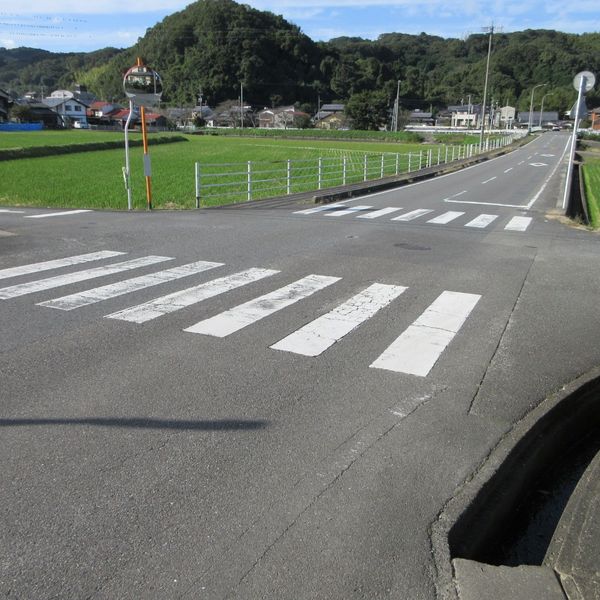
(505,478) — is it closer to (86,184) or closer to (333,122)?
(86,184)

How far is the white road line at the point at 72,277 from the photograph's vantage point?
659 cm

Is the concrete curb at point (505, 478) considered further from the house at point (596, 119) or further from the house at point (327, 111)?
the house at point (596, 119)

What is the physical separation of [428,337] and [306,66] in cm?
15356

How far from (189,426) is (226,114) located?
5027 inches

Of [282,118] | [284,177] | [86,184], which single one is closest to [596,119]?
[282,118]

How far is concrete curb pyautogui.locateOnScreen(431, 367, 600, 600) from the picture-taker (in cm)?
263

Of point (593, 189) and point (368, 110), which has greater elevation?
point (368, 110)

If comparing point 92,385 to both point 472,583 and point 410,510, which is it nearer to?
point 410,510

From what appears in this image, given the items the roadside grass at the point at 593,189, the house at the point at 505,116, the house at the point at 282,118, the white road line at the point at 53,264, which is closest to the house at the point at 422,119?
the house at the point at 505,116

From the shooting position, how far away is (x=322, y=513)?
114 inches

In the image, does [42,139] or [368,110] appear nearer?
[42,139]

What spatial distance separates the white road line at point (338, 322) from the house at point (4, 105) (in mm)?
88084

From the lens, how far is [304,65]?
480 feet

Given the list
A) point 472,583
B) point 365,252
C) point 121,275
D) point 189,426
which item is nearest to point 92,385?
point 189,426
